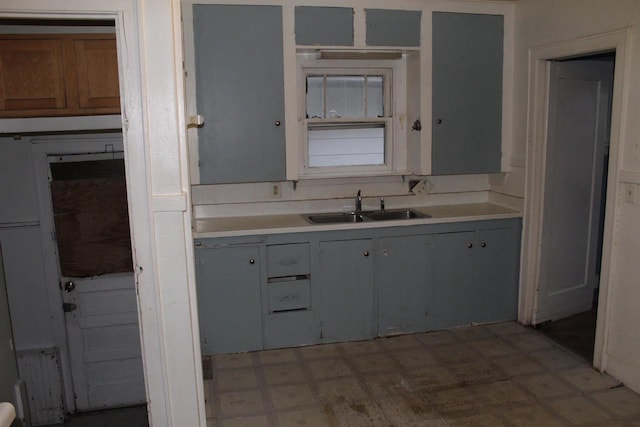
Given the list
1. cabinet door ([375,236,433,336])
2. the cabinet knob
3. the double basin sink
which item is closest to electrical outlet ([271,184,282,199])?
the double basin sink

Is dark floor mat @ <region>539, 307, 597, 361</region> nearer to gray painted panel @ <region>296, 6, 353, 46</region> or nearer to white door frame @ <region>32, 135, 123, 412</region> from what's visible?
gray painted panel @ <region>296, 6, 353, 46</region>

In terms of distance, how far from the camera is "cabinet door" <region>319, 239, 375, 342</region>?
3.80 metres

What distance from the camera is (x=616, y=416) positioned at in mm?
2900

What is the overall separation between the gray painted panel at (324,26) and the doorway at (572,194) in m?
1.55

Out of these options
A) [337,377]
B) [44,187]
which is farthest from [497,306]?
[44,187]

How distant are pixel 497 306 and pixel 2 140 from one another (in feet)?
13.5

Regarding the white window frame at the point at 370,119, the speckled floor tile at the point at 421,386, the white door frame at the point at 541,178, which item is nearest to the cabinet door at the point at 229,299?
the speckled floor tile at the point at 421,386

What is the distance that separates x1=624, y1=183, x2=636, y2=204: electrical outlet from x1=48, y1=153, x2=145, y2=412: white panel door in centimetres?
365

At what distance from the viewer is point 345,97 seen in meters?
4.25

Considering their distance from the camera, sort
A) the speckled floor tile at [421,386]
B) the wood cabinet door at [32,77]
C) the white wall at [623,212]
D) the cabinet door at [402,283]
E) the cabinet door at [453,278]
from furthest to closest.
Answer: the cabinet door at [453,278]
the cabinet door at [402,283]
the wood cabinet door at [32,77]
the white wall at [623,212]
the speckled floor tile at [421,386]

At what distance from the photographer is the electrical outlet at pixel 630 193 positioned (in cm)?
310

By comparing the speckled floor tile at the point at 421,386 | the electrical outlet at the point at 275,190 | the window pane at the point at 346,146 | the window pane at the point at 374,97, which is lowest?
the speckled floor tile at the point at 421,386

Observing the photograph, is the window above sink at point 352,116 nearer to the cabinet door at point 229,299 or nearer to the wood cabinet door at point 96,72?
the cabinet door at point 229,299

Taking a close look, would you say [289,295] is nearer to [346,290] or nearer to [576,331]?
[346,290]
